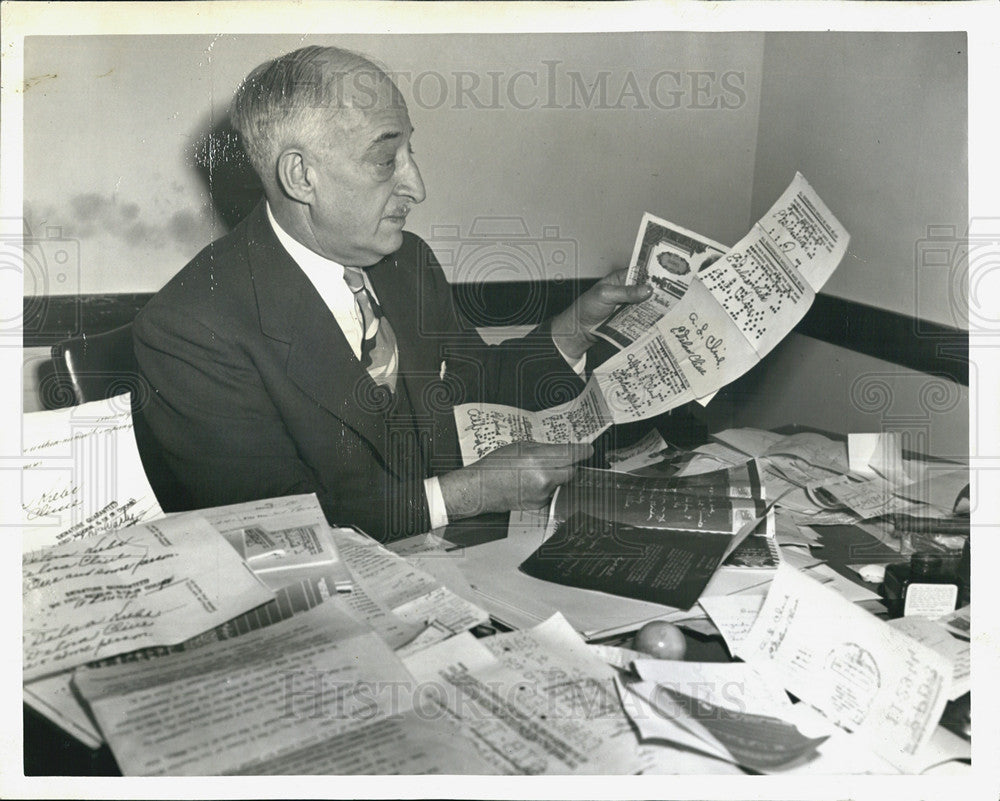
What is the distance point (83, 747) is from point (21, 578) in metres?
0.40

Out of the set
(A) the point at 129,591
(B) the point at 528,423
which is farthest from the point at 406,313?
(A) the point at 129,591

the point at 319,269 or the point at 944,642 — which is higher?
the point at 319,269

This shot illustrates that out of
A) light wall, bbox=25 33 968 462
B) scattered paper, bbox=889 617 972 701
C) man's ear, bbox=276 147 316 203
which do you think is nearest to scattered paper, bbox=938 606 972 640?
scattered paper, bbox=889 617 972 701

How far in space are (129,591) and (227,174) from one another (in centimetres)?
65

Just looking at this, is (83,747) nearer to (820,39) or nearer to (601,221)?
(601,221)

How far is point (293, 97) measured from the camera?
125 centimetres

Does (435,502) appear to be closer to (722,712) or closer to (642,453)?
(642,453)

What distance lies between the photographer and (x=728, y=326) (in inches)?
56.1

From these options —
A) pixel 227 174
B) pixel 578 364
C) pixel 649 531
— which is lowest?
pixel 649 531

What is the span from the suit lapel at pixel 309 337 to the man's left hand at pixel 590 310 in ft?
1.19

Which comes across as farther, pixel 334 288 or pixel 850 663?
pixel 334 288

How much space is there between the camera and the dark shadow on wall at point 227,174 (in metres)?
1.27

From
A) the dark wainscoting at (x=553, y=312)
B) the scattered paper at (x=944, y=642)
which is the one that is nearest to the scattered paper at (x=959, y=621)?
the scattered paper at (x=944, y=642)

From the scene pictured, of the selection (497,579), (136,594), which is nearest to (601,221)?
(497,579)
